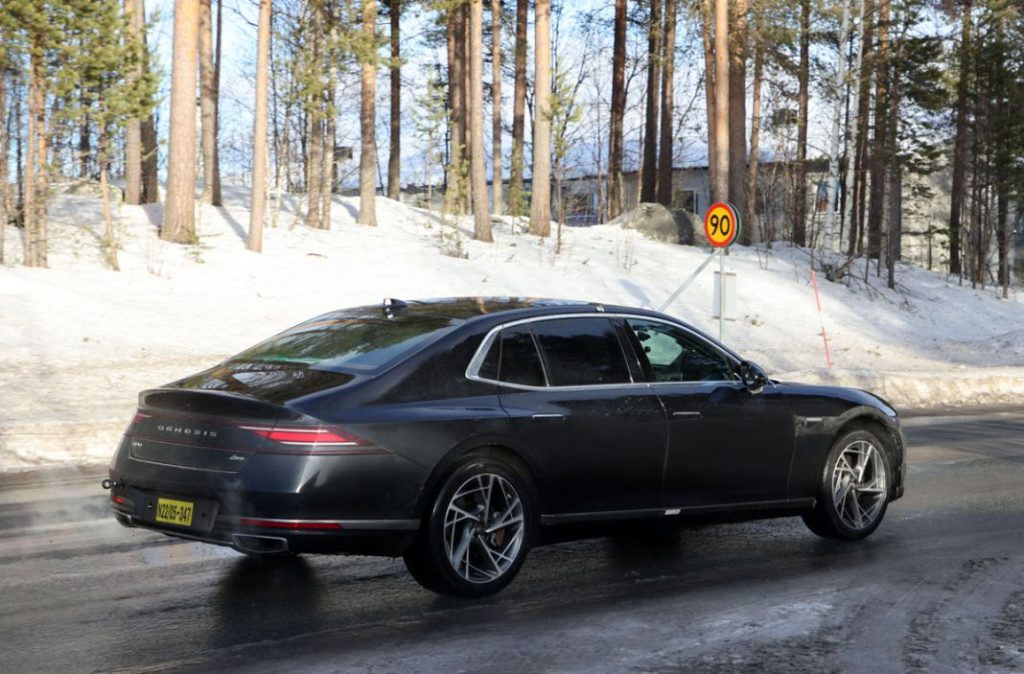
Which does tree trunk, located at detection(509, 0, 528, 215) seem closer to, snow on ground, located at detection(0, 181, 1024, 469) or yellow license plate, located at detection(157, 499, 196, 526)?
snow on ground, located at detection(0, 181, 1024, 469)

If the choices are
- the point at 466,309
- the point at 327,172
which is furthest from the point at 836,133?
the point at 466,309

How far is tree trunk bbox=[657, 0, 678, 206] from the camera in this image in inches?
1523

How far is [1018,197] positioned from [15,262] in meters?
33.3

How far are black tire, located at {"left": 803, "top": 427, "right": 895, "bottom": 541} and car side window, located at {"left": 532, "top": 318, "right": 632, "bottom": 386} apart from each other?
1.78 m

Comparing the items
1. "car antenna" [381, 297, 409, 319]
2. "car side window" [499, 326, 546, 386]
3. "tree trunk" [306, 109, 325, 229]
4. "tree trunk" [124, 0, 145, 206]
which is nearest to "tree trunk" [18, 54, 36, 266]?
"tree trunk" [124, 0, 145, 206]

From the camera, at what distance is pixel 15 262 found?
21359mm

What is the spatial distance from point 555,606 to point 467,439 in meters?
0.96

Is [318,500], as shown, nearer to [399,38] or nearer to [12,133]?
[12,133]

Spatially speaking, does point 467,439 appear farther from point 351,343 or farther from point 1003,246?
point 1003,246

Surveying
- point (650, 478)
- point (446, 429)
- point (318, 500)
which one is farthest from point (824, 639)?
point (318, 500)

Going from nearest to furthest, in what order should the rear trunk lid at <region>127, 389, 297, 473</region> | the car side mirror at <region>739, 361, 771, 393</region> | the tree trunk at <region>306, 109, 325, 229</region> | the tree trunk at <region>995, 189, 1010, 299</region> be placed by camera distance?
the rear trunk lid at <region>127, 389, 297, 473</region> → the car side mirror at <region>739, 361, 771, 393</region> → the tree trunk at <region>306, 109, 325, 229</region> → the tree trunk at <region>995, 189, 1010, 299</region>

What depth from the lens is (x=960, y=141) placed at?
44750mm

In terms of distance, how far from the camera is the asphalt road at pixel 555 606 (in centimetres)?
526

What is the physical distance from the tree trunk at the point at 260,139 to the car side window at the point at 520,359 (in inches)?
774
